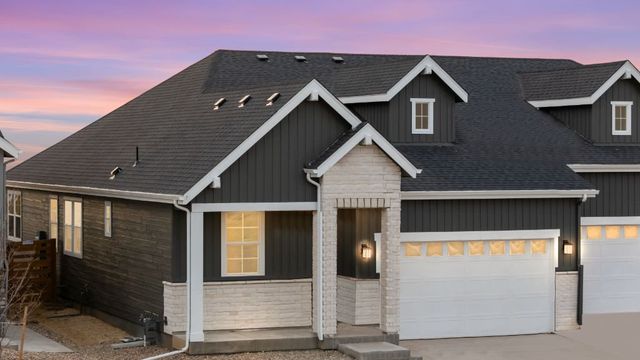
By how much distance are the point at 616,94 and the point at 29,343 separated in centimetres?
1722

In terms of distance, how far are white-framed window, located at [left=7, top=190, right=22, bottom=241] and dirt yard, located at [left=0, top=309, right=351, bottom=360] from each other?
6.41 metres

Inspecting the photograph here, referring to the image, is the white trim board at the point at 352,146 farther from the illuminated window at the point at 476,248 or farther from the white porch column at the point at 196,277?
the illuminated window at the point at 476,248

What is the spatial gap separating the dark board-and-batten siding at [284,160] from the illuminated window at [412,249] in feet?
10.7

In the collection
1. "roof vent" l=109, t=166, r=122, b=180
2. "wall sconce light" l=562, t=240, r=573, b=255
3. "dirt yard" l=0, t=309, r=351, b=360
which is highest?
"roof vent" l=109, t=166, r=122, b=180

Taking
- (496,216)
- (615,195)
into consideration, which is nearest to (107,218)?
(496,216)

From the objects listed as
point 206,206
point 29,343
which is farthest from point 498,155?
point 29,343

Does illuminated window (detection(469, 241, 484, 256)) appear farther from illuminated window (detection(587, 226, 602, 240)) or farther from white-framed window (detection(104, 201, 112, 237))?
white-framed window (detection(104, 201, 112, 237))

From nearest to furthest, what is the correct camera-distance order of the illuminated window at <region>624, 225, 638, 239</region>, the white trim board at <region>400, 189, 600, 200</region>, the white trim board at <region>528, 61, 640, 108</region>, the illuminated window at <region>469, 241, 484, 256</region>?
the white trim board at <region>400, 189, 600, 200</region>
the illuminated window at <region>469, 241, 484, 256</region>
the illuminated window at <region>624, 225, 638, 239</region>
the white trim board at <region>528, 61, 640, 108</region>

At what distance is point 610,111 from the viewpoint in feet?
97.9

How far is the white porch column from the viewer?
2116cm

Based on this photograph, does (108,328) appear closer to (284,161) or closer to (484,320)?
(284,161)

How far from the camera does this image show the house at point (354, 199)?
2197 cm

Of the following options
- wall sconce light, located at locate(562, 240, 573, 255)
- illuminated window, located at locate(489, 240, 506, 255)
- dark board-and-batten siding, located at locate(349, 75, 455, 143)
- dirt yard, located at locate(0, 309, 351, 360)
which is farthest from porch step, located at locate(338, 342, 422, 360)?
dark board-and-batten siding, located at locate(349, 75, 455, 143)

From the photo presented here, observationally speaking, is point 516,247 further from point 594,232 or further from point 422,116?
point 422,116
